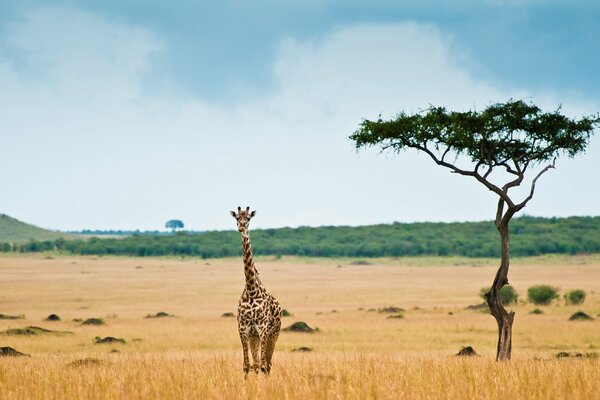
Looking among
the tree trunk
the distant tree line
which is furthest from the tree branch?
the distant tree line

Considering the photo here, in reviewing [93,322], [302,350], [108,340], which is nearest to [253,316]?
[302,350]

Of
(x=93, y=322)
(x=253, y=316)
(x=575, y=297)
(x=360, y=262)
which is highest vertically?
(x=360, y=262)

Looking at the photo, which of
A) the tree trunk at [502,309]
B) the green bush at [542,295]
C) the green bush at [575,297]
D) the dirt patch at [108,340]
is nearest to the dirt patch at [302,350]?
the dirt patch at [108,340]

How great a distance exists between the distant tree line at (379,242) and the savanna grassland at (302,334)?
828 centimetres

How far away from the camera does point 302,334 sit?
134 ft

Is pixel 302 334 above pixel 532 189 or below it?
below

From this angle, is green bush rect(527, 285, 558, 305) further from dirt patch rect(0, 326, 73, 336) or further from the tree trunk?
the tree trunk

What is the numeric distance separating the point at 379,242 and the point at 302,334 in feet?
439

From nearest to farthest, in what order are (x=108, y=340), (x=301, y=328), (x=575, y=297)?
(x=108, y=340), (x=301, y=328), (x=575, y=297)

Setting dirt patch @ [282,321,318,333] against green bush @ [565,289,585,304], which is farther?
green bush @ [565,289,585,304]

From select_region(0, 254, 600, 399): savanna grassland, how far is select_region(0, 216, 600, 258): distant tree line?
8279 mm

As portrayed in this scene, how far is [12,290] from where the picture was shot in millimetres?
81750

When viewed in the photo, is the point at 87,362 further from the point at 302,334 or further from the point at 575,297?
the point at 575,297

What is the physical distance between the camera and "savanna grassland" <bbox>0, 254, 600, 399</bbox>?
13445mm
